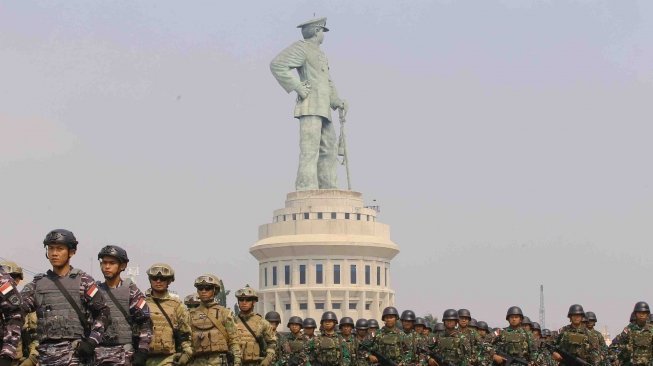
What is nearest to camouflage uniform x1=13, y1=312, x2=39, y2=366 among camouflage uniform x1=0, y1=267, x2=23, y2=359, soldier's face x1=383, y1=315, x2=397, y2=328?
camouflage uniform x1=0, y1=267, x2=23, y2=359

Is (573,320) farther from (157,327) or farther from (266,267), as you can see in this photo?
(266,267)

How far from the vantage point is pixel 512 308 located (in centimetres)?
2734

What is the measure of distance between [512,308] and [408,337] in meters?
2.41

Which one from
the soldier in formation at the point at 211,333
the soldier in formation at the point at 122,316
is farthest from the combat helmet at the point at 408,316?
the soldier in formation at the point at 122,316

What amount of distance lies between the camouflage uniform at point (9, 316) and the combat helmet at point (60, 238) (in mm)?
693

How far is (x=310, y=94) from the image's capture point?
106 m

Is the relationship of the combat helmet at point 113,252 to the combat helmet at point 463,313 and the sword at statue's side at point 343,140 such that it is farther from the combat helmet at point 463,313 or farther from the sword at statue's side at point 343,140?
the sword at statue's side at point 343,140

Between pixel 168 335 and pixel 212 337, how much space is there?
32.1 inches

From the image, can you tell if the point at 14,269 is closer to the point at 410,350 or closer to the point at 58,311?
the point at 58,311

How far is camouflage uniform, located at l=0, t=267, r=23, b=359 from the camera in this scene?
12.5 meters

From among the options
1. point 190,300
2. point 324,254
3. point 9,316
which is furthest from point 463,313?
point 324,254

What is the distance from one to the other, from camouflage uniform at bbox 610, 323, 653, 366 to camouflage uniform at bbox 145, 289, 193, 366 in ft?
31.5

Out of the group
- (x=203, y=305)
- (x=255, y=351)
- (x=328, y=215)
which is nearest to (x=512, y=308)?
(x=255, y=351)

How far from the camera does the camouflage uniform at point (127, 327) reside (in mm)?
14531
